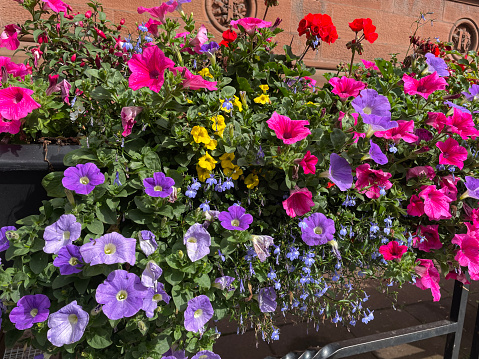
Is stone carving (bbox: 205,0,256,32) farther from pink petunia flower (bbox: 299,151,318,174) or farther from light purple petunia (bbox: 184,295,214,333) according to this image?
light purple petunia (bbox: 184,295,214,333)

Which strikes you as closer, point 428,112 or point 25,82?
point 25,82

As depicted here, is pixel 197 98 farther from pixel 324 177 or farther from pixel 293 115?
pixel 324 177

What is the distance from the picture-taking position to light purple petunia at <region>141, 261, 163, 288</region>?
0.89 meters

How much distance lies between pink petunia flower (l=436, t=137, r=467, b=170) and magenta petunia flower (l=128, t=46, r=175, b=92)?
3.06 feet

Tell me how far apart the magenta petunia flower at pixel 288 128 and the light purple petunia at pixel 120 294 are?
0.55m

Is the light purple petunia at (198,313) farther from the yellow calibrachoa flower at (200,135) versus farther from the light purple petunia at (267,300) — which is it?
the yellow calibrachoa flower at (200,135)

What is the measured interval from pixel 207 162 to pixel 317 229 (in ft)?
1.28

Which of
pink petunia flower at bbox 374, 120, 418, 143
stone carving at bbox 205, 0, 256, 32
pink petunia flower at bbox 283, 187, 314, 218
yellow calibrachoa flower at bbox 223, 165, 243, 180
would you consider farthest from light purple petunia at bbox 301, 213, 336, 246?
stone carving at bbox 205, 0, 256, 32

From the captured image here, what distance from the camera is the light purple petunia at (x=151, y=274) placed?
0.89m

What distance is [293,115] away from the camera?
1.15 meters

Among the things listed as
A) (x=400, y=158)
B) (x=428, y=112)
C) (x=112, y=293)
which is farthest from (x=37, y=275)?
(x=428, y=112)

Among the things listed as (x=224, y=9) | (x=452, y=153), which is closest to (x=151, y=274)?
(x=452, y=153)

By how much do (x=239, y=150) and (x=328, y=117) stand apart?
34 centimetres

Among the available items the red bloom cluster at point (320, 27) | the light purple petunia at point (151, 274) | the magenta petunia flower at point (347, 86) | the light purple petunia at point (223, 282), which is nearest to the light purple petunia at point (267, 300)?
the light purple petunia at point (223, 282)
